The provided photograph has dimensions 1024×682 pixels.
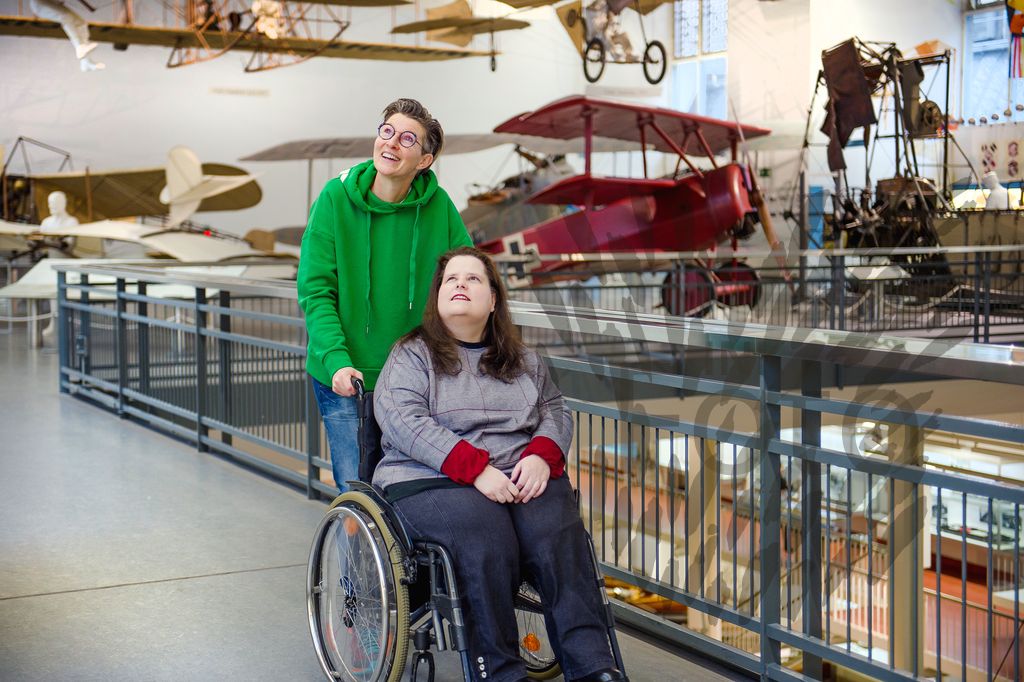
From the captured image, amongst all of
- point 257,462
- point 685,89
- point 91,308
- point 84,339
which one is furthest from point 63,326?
point 685,89

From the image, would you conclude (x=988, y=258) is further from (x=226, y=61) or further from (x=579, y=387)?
(x=226, y=61)

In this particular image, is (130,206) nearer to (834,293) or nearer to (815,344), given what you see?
(834,293)

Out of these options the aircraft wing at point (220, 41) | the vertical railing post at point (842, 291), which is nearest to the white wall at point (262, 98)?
the aircraft wing at point (220, 41)

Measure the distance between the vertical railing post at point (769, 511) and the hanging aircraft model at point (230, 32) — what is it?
13.8 metres

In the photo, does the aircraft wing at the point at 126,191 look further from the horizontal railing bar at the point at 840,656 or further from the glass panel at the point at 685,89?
the horizontal railing bar at the point at 840,656

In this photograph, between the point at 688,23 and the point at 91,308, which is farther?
the point at 688,23

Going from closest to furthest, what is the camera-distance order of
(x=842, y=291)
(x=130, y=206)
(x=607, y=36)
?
(x=842, y=291) → (x=607, y=36) → (x=130, y=206)

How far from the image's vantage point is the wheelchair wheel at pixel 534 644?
2.29m

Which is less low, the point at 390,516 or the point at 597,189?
the point at 597,189

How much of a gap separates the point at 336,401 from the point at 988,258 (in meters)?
3.56

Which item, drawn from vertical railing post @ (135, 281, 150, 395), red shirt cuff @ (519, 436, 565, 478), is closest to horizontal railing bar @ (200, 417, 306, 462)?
vertical railing post @ (135, 281, 150, 395)

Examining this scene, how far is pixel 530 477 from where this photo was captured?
2.10 m

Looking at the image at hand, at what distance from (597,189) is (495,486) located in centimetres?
927

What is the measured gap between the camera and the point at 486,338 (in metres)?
2.33
